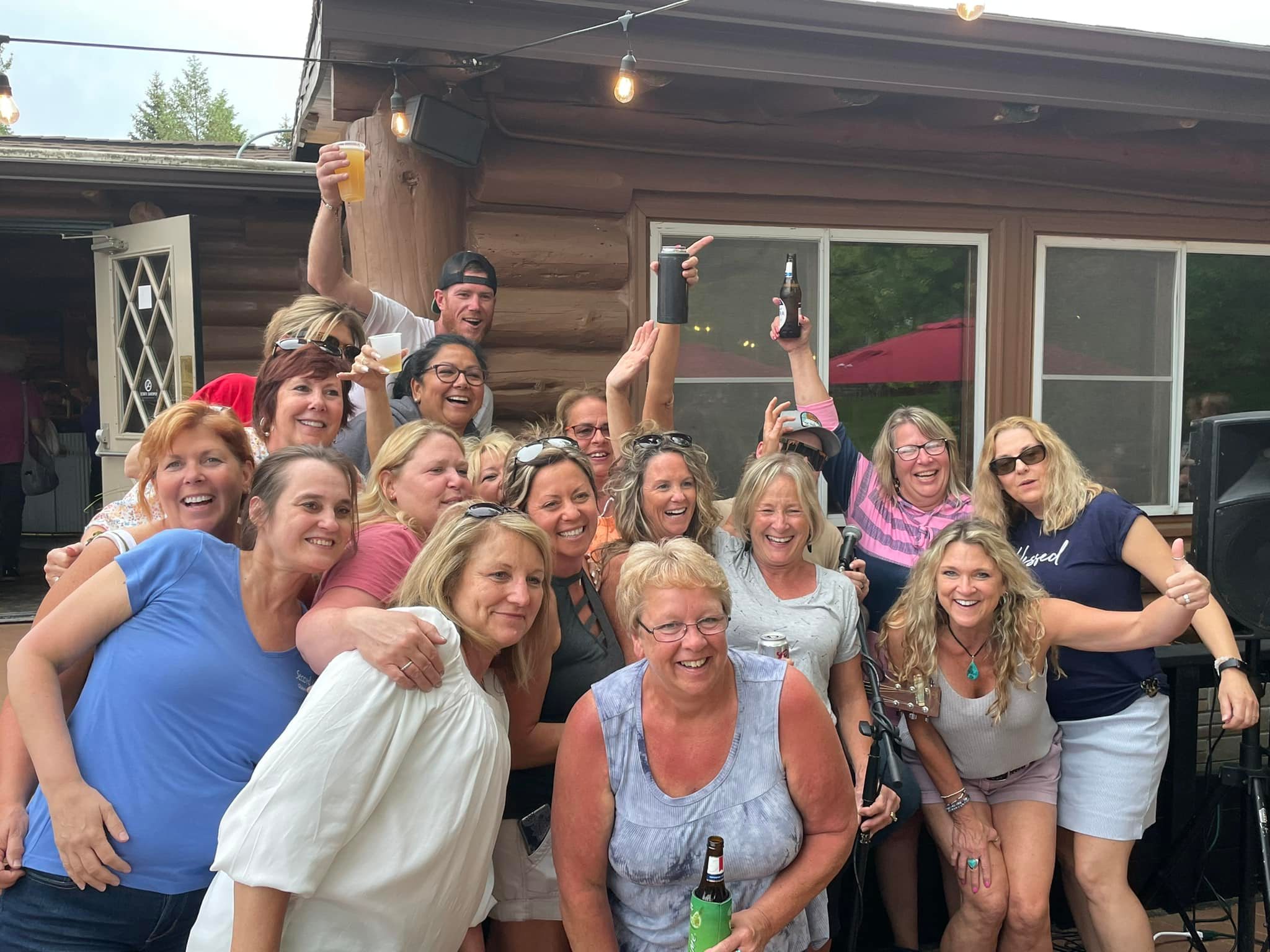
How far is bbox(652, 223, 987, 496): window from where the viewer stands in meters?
4.76

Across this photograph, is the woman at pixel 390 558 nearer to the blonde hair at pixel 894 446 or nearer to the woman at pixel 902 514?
the woman at pixel 902 514

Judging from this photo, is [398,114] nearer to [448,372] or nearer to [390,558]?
[448,372]

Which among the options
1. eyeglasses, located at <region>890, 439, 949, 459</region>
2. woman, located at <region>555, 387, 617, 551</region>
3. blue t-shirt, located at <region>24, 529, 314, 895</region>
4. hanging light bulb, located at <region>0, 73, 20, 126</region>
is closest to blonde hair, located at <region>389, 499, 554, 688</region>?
blue t-shirt, located at <region>24, 529, 314, 895</region>

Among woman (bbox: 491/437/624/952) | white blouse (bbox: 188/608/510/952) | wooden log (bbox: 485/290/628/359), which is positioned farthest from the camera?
wooden log (bbox: 485/290/628/359)

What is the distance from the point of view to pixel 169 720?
1972 mm

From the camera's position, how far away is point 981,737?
2.91m

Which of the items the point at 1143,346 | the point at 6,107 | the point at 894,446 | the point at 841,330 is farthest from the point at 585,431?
the point at 1143,346

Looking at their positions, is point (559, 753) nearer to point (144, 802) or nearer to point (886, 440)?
point (144, 802)

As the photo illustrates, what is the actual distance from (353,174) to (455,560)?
1.71 meters

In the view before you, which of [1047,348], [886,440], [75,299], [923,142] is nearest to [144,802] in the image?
[886,440]

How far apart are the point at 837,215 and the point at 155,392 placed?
413 centimetres

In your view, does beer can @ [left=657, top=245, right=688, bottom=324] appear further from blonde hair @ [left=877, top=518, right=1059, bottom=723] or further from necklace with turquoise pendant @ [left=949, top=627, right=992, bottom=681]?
necklace with turquoise pendant @ [left=949, top=627, right=992, bottom=681]

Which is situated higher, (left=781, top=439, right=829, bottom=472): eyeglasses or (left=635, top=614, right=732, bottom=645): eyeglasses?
(left=781, top=439, right=829, bottom=472): eyeglasses

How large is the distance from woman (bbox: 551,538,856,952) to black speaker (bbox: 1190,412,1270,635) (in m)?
1.51
